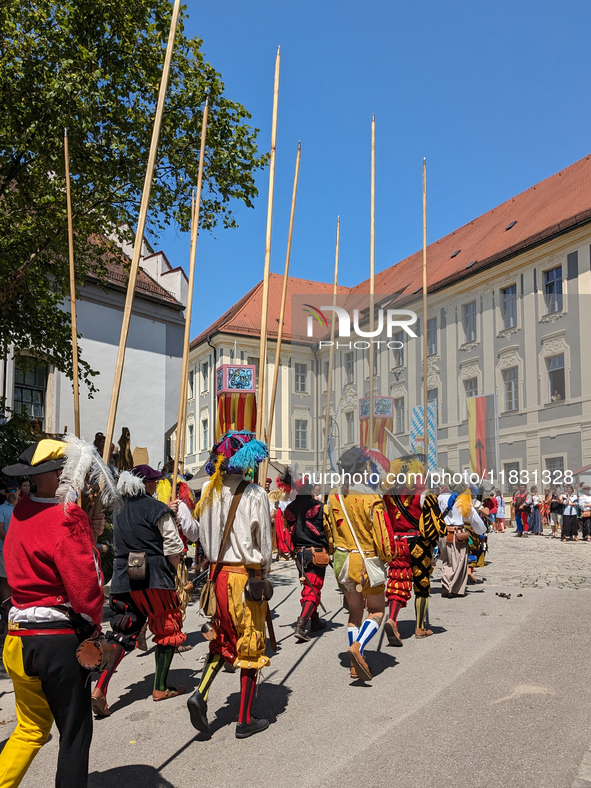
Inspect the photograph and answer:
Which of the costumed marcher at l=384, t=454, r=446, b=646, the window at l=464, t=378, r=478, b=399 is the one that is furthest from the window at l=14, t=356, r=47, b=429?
the costumed marcher at l=384, t=454, r=446, b=646

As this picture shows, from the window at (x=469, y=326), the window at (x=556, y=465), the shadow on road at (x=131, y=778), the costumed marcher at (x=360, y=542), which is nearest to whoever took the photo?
the shadow on road at (x=131, y=778)

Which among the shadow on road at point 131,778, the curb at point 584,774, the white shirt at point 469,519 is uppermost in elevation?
the white shirt at point 469,519

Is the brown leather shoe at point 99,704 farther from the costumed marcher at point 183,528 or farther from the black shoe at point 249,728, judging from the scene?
the black shoe at point 249,728

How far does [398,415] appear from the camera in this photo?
9633 millimetres

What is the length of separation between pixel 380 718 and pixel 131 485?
2.54 metres

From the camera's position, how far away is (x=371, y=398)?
8781 millimetres

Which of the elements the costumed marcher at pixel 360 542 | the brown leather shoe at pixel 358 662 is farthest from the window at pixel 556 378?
the brown leather shoe at pixel 358 662

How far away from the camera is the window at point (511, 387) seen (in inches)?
658

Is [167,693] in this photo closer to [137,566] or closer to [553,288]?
[137,566]

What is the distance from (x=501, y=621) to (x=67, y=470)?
271 inches

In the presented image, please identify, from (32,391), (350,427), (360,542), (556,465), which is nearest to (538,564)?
(350,427)

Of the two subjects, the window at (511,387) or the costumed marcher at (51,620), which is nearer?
the costumed marcher at (51,620)

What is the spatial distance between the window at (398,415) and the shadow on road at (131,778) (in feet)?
19.0

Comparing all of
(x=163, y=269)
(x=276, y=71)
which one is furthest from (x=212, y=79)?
(x=163, y=269)
